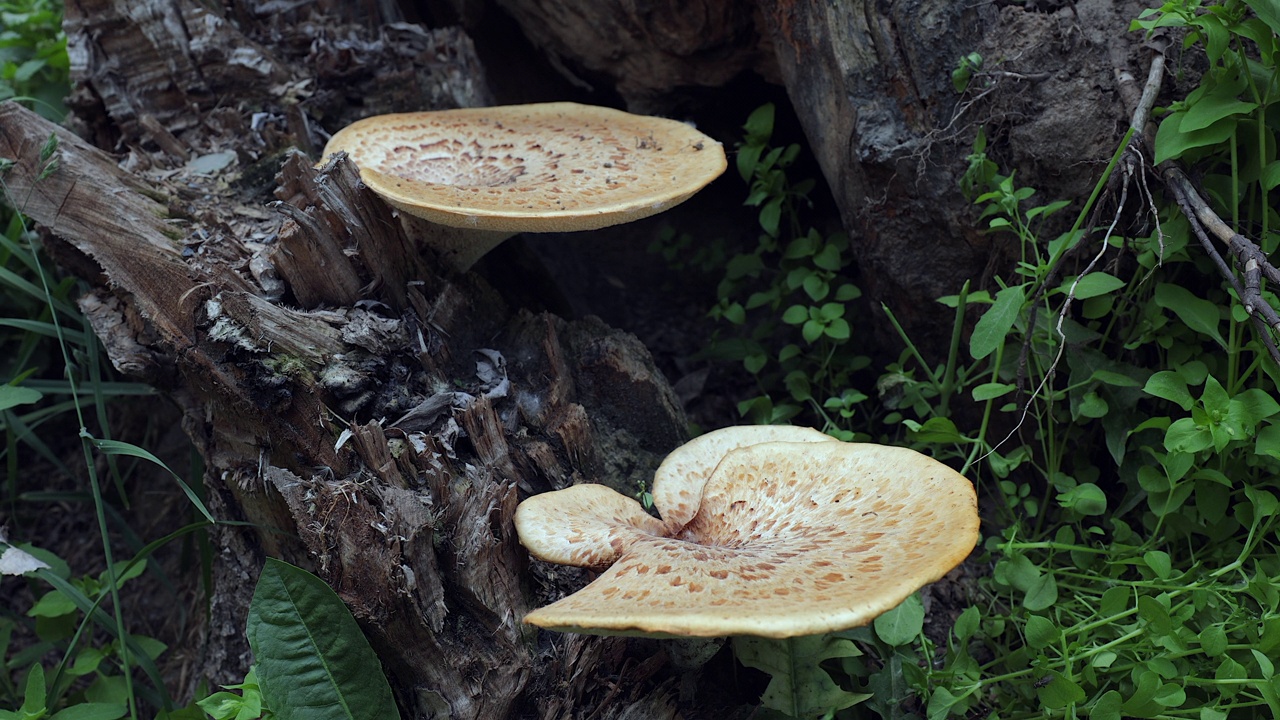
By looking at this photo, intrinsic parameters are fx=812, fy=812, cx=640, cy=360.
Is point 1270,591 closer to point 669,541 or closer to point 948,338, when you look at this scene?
point 948,338

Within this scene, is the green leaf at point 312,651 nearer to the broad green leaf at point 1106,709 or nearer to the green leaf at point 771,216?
the broad green leaf at point 1106,709

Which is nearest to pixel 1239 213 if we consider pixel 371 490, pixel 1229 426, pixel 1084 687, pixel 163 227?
pixel 1229 426

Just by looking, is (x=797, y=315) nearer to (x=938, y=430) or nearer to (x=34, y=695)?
(x=938, y=430)

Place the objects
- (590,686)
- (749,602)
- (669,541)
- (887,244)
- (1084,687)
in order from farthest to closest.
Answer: (887,244) < (1084,687) < (590,686) < (669,541) < (749,602)

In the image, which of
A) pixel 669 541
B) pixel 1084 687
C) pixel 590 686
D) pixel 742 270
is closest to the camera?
pixel 669 541

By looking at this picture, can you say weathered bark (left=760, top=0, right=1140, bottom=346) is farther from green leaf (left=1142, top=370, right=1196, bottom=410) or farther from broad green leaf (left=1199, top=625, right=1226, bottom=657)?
broad green leaf (left=1199, top=625, right=1226, bottom=657)

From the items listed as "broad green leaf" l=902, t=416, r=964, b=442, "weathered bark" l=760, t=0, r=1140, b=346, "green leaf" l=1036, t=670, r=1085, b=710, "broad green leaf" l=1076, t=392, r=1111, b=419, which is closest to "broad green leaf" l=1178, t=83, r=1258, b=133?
"weathered bark" l=760, t=0, r=1140, b=346
